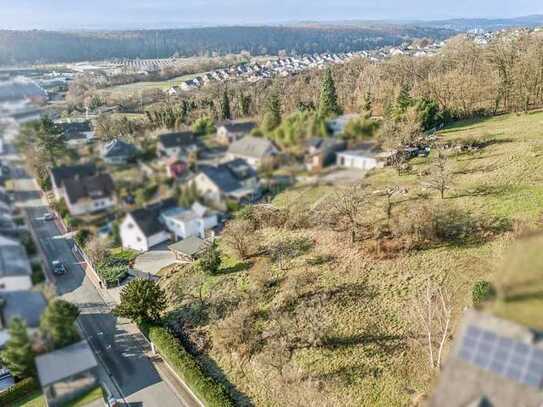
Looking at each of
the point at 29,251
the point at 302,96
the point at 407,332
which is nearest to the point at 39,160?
the point at 29,251

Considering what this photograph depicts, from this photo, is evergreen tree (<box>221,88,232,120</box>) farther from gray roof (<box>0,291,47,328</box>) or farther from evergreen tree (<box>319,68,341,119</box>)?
gray roof (<box>0,291,47,328</box>)

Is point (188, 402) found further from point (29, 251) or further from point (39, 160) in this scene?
point (39, 160)

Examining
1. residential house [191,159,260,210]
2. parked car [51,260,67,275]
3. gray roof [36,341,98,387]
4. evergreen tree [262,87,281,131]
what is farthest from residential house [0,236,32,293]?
parked car [51,260,67,275]

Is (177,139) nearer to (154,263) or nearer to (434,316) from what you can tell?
(434,316)

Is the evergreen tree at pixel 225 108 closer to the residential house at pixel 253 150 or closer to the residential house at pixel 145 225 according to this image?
the residential house at pixel 253 150

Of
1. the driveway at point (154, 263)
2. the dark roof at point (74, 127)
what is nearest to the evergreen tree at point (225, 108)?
the dark roof at point (74, 127)
